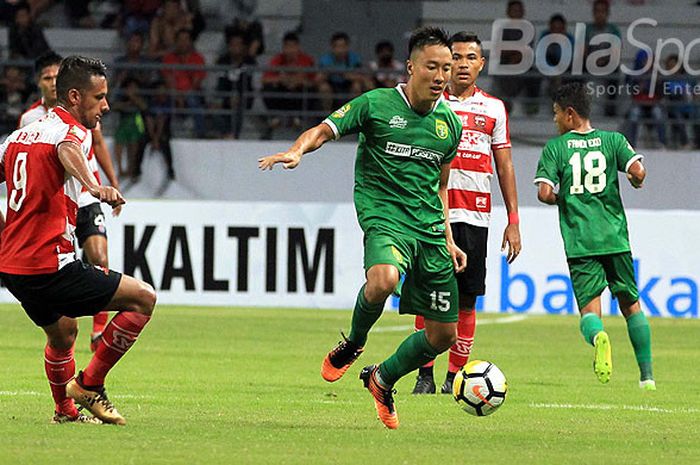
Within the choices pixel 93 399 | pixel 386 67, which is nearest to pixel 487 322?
pixel 386 67

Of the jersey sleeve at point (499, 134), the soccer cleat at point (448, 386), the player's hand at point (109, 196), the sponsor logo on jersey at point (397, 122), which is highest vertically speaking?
the sponsor logo on jersey at point (397, 122)

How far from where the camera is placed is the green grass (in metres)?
7.43

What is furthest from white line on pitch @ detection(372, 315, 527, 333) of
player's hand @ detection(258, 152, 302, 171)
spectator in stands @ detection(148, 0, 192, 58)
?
player's hand @ detection(258, 152, 302, 171)

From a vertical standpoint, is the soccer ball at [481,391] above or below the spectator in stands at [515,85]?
above

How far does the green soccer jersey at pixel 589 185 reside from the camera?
11.4 metres

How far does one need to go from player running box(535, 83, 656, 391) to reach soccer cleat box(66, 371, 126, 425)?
4066 millimetres

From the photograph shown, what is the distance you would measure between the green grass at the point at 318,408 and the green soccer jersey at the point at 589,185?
1035 mm

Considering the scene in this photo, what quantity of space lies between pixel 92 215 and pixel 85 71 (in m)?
4.88

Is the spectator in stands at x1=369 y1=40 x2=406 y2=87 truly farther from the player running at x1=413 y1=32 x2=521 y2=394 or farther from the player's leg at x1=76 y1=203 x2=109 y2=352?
the player running at x1=413 y1=32 x2=521 y2=394

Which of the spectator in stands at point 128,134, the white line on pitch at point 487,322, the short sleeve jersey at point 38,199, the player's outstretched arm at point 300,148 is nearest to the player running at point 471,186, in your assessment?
the player's outstretched arm at point 300,148

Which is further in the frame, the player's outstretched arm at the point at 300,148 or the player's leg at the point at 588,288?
the player's leg at the point at 588,288

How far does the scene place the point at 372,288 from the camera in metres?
8.25

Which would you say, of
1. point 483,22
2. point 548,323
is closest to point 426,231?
point 548,323

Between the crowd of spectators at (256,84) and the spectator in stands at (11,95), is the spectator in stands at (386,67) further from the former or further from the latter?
the spectator in stands at (11,95)
